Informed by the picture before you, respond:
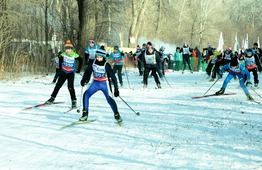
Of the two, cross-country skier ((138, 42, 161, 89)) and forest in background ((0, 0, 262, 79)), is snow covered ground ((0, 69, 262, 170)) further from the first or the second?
forest in background ((0, 0, 262, 79))

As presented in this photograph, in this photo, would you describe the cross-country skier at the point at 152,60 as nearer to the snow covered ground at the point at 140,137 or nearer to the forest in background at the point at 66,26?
the snow covered ground at the point at 140,137

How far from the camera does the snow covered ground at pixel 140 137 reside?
255 inches

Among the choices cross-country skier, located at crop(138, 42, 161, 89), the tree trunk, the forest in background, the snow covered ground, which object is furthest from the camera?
the tree trunk

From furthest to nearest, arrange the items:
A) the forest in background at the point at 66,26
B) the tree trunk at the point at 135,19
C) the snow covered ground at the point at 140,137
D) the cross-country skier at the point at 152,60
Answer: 1. the tree trunk at the point at 135,19
2. the forest in background at the point at 66,26
3. the cross-country skier at the point at 152,60
4. the snow covered ground at the point at 140,137

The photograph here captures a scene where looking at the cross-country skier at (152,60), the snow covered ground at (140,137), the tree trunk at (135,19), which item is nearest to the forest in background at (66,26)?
the tree trunk at (135,19)

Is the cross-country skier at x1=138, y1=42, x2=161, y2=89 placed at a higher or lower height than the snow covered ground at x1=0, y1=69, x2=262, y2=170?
higher

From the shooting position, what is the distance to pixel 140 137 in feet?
26.8

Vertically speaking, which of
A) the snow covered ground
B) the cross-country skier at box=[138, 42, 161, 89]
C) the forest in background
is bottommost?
the snow covered ground

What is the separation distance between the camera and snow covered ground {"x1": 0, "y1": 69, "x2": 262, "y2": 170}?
21.3 ft

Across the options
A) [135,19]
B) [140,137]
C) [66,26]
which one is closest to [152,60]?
[140,137]

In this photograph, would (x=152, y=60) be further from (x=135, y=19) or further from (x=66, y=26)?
(x=135, y=19)

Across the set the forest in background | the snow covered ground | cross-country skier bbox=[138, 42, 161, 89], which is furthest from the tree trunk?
the snow covered ground

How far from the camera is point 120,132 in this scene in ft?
28.3

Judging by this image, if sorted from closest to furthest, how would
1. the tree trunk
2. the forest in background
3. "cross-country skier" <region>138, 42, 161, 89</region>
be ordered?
"cross-country skier" <region>138, 42, 161, 89</region> → the forest in background → the tree trunk
